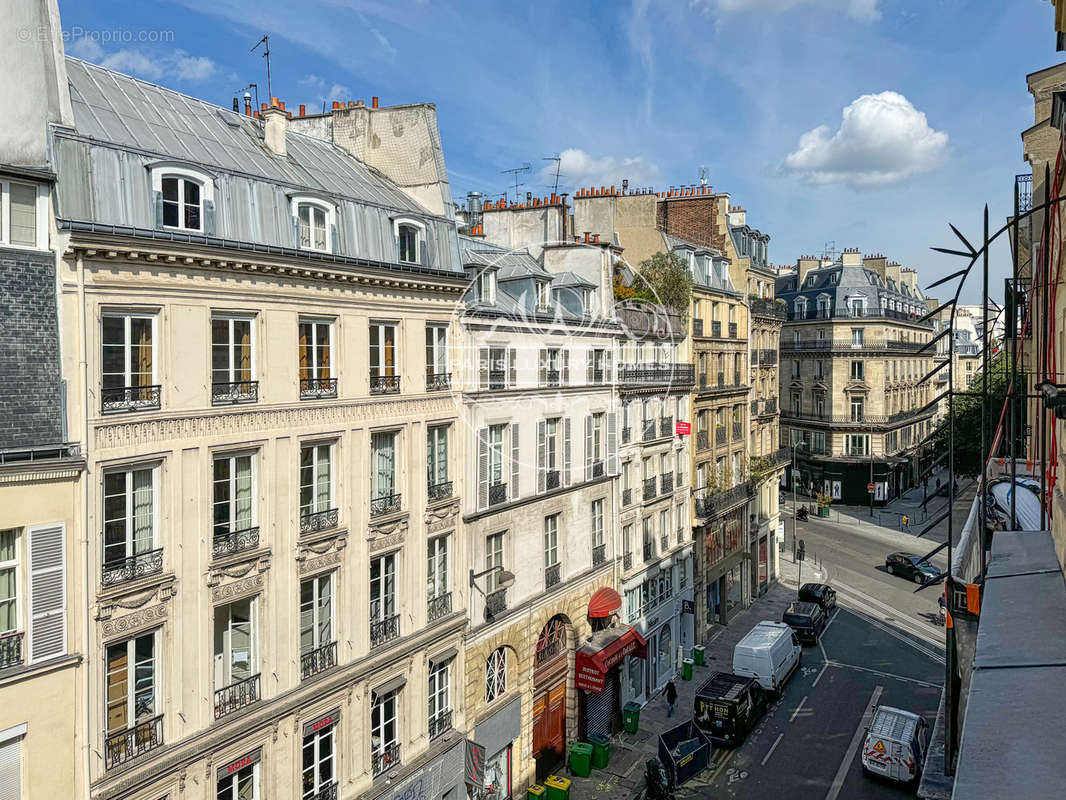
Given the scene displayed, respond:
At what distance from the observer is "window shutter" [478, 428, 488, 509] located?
80.5 ft

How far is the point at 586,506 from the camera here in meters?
30.3

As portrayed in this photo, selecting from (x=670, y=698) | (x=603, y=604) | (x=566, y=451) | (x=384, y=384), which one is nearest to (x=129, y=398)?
(x=384, y=384)

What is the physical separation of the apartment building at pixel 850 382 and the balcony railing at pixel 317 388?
5896 centimetres

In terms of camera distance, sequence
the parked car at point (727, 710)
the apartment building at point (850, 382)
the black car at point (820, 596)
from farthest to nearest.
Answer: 1. the apartment building at point (850, 382)
2. the black car at point (820, 596)
3. the parked car at point (727, 710)

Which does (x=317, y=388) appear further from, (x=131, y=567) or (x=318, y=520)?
(x=131, y=567)

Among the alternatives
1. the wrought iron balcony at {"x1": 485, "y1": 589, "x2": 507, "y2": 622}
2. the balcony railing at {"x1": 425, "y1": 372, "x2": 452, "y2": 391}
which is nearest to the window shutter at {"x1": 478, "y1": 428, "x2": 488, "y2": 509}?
the balcony railing at {"x1": 425, "y1": 372, "x2": 452, "y2": 391}

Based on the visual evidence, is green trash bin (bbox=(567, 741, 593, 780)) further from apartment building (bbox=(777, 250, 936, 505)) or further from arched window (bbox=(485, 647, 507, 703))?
apartment building (bbox=(777, 250, 936, 505))

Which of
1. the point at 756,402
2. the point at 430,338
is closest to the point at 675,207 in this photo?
the point at 756,402

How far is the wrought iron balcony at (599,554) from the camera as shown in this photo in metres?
30.9

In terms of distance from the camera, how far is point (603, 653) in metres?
29.3

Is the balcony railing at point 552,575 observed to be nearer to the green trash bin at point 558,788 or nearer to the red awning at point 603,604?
the red awning at point 603,604

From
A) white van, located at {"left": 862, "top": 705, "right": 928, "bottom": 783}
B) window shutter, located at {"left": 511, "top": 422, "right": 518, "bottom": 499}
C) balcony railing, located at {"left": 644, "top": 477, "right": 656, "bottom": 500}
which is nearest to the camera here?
white van, located at {"left": 862, "top": 705, "right": 928, "bottom": 783}

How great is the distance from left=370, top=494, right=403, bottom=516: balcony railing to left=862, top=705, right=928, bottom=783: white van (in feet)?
57.2

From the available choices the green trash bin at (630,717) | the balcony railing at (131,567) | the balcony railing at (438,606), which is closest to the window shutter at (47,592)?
the balcony railing at (131,567)
